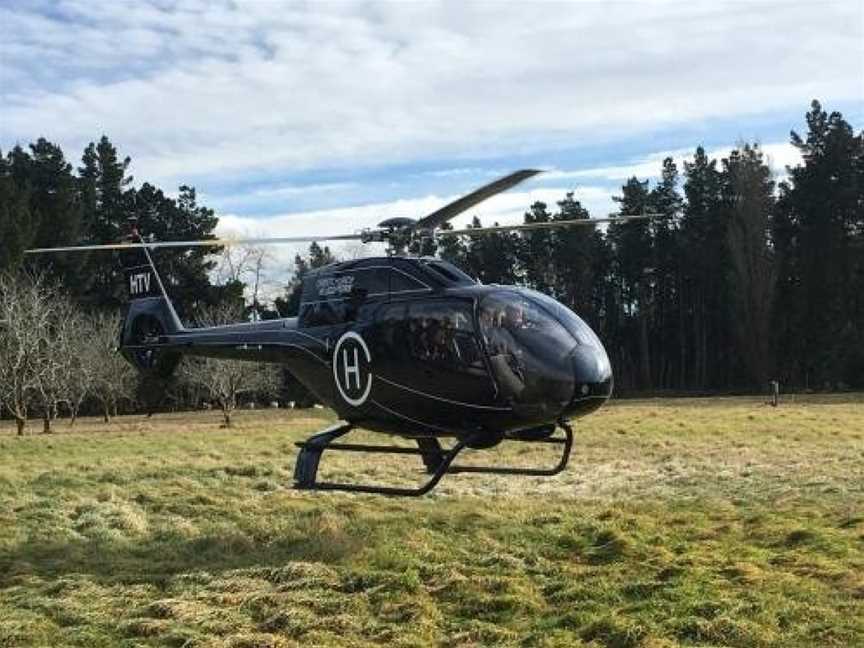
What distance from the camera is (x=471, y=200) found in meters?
10.2

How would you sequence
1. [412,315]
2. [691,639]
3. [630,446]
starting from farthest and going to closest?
[630,446], [412,315], [691,639]

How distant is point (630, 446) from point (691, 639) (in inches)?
654

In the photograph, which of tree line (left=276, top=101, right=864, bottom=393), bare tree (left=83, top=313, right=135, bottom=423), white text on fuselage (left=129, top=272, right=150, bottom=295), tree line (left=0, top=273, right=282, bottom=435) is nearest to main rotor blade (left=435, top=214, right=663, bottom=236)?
white text on fuselage (left=129, top=272, right=150, bottom=295)

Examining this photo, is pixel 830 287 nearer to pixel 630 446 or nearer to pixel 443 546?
pixel 630 446

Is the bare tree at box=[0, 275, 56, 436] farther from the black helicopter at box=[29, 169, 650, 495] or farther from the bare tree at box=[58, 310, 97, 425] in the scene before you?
the black helicopter at box=[29, 169, 650, 495]

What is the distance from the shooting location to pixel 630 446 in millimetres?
24594

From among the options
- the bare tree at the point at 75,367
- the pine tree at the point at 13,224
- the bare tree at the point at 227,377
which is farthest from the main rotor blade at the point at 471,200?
the pine tree at the point at 13,224

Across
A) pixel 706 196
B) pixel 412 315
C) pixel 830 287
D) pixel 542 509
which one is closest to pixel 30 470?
pixel 542 509

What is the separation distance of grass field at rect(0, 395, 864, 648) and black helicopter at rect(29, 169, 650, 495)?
3.78 ft

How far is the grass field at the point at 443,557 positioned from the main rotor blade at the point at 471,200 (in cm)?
404

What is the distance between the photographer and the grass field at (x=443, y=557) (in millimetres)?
8742

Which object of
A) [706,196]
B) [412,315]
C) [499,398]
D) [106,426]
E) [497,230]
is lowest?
[106,426]

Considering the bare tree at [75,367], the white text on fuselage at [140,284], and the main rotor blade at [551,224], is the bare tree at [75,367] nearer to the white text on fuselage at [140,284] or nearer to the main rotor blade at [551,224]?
the white text on fuselage at [140,284]

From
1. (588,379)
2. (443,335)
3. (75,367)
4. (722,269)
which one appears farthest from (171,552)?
(722,269)
